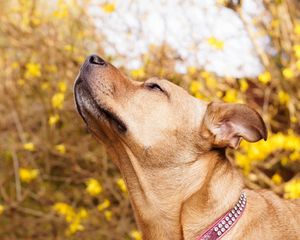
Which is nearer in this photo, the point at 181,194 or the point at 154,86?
the point at 181,194

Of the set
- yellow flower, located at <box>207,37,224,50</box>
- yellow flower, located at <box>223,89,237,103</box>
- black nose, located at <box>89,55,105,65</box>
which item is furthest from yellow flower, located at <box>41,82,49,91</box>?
black nose, located at <box>89,55,105,65</box>

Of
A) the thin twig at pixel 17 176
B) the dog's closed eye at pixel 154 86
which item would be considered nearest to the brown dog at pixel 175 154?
the dog's closed eye at pixel 154 86

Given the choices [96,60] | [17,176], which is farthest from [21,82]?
[96,60]

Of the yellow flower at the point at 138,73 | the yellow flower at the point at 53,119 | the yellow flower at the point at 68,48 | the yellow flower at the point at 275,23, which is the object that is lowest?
the yellow flower at the point at 53,119

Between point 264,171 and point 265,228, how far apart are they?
2958mm

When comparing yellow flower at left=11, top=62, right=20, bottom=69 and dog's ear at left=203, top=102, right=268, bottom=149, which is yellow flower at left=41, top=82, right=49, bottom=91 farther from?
dog's ear at left=203, top=102, right=268, bottom=149

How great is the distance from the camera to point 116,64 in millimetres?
6863

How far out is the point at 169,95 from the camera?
426cm

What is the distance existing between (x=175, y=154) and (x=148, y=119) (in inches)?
10.7

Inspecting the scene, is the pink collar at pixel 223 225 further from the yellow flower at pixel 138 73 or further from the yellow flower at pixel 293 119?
the yellow flower at pixel 138 73

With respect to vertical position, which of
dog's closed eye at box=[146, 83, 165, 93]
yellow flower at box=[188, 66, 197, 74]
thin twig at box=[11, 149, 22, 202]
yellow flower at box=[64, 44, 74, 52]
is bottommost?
thin twig at box=[11, 149, 22, 202]

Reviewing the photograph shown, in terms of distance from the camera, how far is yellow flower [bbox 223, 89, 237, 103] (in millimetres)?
5852

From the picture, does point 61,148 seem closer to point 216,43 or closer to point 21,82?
point 21,82

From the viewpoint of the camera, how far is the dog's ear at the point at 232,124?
3891mm
